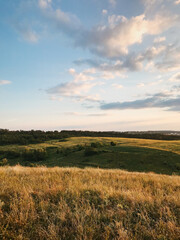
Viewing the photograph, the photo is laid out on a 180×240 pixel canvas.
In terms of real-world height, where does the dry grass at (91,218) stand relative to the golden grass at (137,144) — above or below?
above

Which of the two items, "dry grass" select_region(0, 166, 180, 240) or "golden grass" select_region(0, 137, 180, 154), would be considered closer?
"dry grass" select_region(0, 166, 180, 240)

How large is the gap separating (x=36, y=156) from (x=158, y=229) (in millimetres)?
40650

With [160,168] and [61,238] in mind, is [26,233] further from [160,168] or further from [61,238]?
[160,168]

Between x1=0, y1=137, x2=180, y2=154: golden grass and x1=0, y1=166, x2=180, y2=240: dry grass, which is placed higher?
x1=0, y1=166, x2=180, y2=240: dry grass

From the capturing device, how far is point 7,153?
158ft

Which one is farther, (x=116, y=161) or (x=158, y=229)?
(x=116, y=161)

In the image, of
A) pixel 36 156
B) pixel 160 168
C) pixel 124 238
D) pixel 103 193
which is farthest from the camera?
pixel 36 156

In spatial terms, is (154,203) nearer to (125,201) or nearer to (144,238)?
(125,201)

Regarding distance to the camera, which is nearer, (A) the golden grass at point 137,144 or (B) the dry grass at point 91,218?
(B) the dry grass at point 91,218

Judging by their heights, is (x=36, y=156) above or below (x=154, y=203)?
below

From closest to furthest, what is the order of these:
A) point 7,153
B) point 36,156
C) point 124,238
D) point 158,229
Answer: point 124,238
point 158,229
point 36,156
point 7,153

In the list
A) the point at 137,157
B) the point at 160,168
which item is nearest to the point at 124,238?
the point at 160,168

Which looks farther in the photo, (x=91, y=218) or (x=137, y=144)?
(x=137, y=144)

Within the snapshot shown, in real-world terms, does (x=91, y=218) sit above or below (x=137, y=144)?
above
